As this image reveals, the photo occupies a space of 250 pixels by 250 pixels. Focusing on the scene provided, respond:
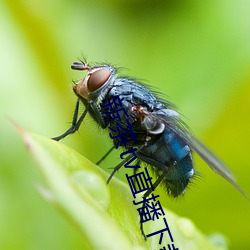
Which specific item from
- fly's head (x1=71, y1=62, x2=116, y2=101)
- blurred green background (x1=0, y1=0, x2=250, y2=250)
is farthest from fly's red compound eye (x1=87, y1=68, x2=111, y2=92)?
blurred green background (x1=0, y1=0, x2=250, y2=250)

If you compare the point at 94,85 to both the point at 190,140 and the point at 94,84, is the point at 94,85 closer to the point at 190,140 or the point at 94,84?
the point at 94,84

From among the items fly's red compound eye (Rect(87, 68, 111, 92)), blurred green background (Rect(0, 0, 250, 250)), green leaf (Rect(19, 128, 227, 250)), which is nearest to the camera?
green leaf (Rect(19, 128, 227, 250))

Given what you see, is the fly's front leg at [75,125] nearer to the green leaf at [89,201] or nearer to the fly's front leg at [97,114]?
the fly's front leg at [97,114]

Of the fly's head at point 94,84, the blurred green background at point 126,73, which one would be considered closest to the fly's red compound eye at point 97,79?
the fly's head at point 94,84

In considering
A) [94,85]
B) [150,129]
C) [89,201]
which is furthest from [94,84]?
[89,201]

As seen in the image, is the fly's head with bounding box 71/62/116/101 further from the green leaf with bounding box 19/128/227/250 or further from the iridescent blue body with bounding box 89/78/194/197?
the green leaf with bounding box 19/128/227/250

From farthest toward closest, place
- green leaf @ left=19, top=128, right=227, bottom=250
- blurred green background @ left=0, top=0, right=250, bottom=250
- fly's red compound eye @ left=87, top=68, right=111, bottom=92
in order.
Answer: blurred green background @ left=0, top=0, right=250, bottom=250
fly's red compound eye @ left=87, top=68, right=111, bottom=92
green leaf @ left=19, top=128, right=227, bottom=250

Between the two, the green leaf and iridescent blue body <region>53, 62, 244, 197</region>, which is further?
iridescent blue body <region>53, 62, 244, 197</region>

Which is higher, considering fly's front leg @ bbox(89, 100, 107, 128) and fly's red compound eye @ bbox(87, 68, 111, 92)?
fly's red compound eye @ bbox(87, 68, 111, 92)
